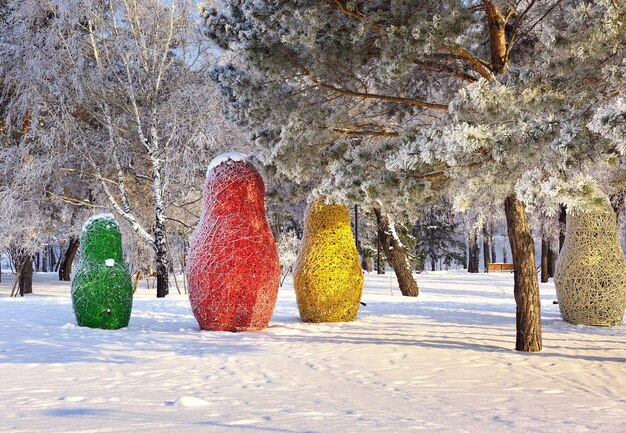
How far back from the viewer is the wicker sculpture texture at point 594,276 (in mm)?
10203

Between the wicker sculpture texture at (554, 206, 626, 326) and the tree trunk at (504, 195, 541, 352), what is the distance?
3252mm

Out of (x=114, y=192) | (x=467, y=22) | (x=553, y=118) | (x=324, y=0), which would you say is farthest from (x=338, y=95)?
(x=114, y=192)

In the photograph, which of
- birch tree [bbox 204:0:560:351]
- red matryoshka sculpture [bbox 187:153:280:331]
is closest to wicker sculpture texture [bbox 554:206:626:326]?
birch tree [bbox 204:0:560:351]

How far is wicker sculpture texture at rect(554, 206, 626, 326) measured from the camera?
1020 centimetres

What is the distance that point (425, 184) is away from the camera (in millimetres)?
6805

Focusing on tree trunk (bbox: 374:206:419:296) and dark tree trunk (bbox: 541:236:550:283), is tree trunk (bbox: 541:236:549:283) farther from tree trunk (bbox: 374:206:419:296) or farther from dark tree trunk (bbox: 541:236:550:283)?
tree trunk (bbox: 374:206:419:296)

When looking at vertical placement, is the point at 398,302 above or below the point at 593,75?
below

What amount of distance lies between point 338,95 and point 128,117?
9.32 meters

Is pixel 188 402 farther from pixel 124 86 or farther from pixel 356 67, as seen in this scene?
pixel 124 86

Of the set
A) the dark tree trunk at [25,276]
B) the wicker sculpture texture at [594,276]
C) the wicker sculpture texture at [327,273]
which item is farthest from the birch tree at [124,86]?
the wicker sculpture texture at [594,276]

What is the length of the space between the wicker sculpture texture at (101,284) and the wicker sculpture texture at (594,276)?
7462mm

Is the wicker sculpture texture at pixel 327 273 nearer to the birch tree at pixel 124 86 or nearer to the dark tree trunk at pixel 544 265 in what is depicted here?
the birch tree at pixel 124 86

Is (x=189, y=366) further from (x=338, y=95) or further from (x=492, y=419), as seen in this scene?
(x=338, y=95)

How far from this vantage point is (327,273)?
973 centimetres
